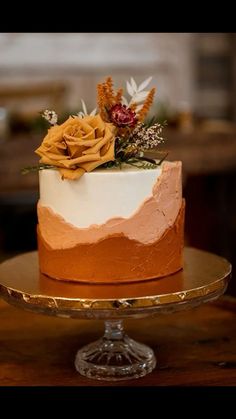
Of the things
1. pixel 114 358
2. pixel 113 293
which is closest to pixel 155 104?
pixel 114 358

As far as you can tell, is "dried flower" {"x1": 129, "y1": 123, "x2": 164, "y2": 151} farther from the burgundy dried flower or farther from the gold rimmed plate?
the gold rimmed plate

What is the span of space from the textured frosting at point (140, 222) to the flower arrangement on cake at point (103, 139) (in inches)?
2.1

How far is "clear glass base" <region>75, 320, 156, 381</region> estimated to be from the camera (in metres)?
1.41

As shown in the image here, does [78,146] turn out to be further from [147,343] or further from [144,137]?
[147,343]

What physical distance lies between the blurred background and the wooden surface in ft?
5.50

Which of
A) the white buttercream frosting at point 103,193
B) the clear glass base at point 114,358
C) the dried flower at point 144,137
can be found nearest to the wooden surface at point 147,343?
the clear glass base at point 114,358

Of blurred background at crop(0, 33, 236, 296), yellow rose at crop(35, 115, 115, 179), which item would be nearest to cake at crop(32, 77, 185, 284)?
yellow rose at crop(35, 115, 115, 179)

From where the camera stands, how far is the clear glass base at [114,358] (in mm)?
1414

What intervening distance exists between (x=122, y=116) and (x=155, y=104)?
14.8 ft
